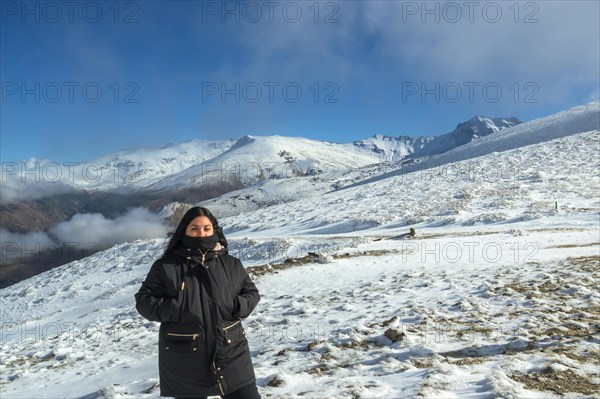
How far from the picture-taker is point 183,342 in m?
4.30

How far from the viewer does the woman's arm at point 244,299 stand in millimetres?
4527

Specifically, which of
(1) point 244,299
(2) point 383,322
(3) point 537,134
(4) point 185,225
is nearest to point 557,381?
(2) point 383,322

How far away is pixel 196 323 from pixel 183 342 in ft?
0.75

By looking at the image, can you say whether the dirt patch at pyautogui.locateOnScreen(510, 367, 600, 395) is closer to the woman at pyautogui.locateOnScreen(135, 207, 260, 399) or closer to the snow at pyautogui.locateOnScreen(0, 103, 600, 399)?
the snow at pyautogui.locateOnScreen(0, 103, 600, 399)

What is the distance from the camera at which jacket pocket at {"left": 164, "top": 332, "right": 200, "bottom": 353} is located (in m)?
4.29

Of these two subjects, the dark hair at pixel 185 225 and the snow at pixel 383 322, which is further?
the snow at pixel 383 322

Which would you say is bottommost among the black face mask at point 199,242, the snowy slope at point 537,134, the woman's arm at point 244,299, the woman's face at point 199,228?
the woman's arm at point 244,299

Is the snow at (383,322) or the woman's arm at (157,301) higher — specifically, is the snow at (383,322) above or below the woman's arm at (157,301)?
below

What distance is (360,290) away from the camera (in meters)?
14.2

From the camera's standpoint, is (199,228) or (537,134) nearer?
(199,228)

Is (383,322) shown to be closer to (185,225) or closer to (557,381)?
(557,381)

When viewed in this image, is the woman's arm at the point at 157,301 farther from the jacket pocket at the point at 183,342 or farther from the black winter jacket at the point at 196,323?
the jacket pocket at the point at 183,342

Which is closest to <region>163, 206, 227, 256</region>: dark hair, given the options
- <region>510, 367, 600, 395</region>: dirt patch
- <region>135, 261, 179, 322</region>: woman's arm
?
<region>135, 261, 179, 322</region>: woman's arm

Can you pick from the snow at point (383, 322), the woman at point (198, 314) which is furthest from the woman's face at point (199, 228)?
the snow at point (383, 322)
